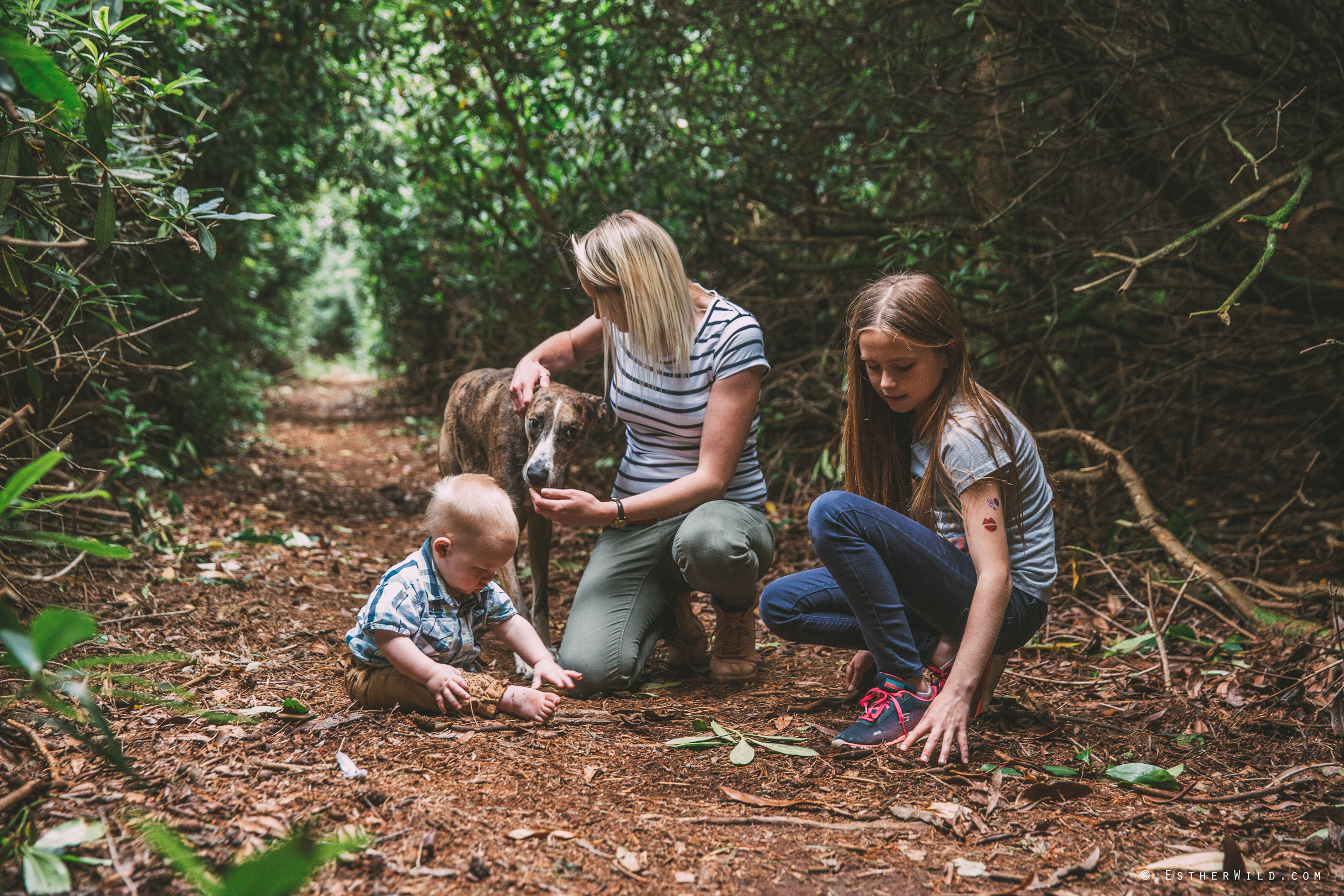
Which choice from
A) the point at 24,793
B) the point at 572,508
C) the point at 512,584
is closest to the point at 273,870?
the point at 24,793

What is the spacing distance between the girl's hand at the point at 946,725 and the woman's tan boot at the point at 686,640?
125 cm

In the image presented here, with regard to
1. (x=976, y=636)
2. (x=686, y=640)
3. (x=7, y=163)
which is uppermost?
(x=7, y=163)

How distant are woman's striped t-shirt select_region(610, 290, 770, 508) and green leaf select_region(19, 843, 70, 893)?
2163 millimetres

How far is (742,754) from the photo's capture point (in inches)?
96.3

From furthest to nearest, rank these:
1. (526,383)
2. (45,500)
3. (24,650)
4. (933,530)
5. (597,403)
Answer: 1. (597,403)
2. (526,383)
3. (933,530)
4. (45,500)
5. (24,650)

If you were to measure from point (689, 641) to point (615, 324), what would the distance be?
134 centimetres

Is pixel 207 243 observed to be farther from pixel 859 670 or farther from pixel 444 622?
pixel 859 670

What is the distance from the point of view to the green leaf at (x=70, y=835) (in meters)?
1.59

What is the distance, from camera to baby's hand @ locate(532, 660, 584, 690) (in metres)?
2.79

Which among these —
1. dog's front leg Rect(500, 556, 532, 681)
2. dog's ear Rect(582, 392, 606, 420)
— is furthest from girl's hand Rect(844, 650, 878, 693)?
dog's ear Rect(582, 392, 606, 420)

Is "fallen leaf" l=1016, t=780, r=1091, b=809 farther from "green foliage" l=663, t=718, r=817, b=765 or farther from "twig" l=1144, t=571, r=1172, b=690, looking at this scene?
"twig" l=1144, t=571, r=1172, b=690

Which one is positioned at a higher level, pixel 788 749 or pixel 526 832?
pixel 526 832

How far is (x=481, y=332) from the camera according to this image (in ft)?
28.7

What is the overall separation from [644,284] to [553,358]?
86 centimetres
